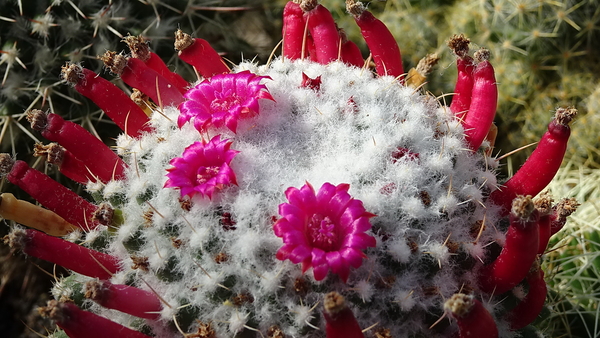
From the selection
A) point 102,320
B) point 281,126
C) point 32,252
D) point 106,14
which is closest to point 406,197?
point 281,126

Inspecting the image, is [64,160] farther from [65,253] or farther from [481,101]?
[481,101]

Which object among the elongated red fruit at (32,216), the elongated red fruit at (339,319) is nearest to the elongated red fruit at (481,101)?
the elongated red fruit at (339,319)

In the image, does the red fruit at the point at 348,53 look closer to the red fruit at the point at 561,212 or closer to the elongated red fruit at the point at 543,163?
the elongated red fruit at the point at 543,163

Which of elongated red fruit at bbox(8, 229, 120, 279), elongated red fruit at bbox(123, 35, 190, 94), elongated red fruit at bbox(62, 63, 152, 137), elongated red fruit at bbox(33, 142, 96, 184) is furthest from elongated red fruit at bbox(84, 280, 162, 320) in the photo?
elongated red fruit at bbox(123, 35, 190, 94)

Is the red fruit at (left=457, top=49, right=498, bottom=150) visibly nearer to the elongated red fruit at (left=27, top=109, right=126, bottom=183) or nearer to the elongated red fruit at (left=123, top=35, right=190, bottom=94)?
the elongated red fruit at (left=123, top=35, right=190, bottom=94)

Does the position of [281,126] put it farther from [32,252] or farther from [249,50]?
[249,50]

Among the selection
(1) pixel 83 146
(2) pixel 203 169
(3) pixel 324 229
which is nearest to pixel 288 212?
(3) pixel 324 229
